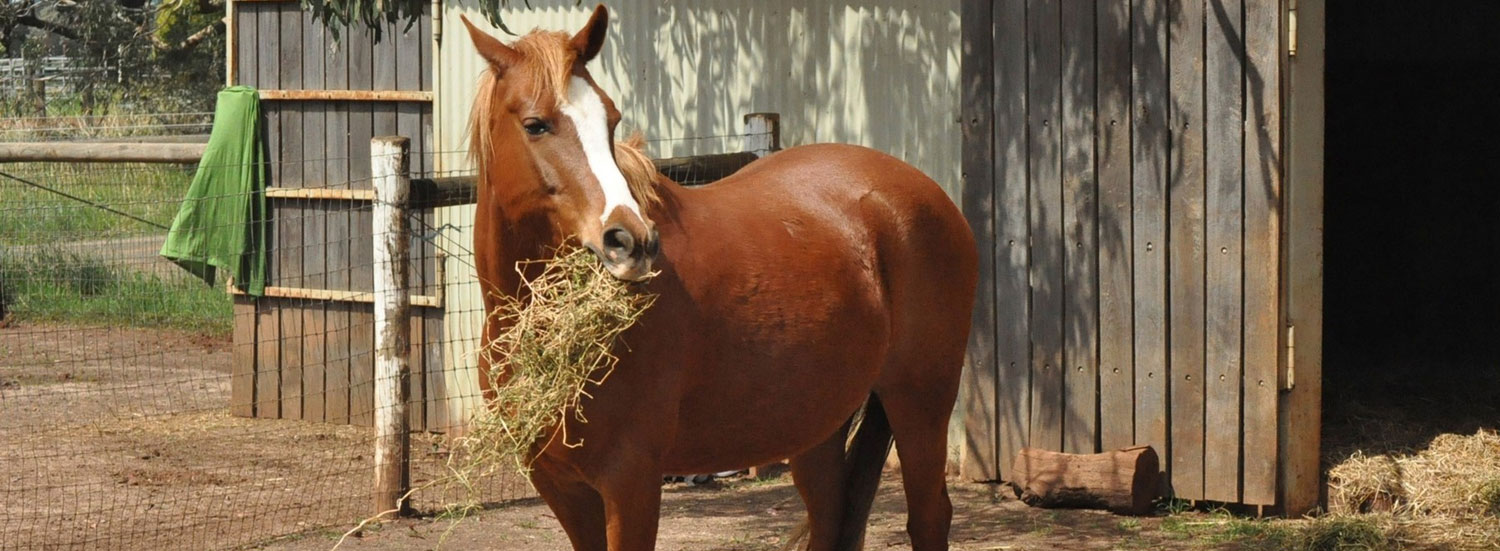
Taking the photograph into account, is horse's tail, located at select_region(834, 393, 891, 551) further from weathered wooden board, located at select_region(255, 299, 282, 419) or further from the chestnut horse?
weathered wooden board, located at select_region(255, 299, 282, 419)

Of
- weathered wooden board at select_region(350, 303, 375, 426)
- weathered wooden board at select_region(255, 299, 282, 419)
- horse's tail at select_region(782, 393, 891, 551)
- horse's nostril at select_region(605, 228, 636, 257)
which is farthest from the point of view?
weathered wooden board at select_region(255, 299, 282, 419)

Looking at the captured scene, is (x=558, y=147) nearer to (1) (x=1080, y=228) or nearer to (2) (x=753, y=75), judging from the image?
(1) (x=1080, y=228)

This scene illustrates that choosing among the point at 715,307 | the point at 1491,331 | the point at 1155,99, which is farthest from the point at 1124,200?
the point at 1491,331

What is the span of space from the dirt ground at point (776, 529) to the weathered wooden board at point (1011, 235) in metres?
0.36

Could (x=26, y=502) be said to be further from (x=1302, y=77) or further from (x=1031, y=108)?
(x=1302, y=77)

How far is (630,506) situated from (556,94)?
0.93 metres

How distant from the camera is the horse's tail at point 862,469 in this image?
4.41m

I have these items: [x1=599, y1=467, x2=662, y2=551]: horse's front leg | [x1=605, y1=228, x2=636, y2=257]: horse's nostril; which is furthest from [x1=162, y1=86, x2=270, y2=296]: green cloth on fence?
[x1=605, y1=228, x2=636, y2=257]: horse's nostril

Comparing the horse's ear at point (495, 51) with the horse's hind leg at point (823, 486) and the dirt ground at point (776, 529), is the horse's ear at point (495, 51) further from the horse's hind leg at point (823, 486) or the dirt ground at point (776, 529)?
the dirt ground at point (776, 529)

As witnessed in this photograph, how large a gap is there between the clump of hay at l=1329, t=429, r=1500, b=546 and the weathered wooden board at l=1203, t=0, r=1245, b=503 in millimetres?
455

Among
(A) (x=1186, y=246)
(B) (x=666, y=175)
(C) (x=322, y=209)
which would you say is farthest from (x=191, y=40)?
(A) (x=1186, y=246)

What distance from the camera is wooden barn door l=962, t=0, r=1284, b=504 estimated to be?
548 cm

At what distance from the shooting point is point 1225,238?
5.54 metres

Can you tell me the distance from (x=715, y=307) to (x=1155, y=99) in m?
2.74
